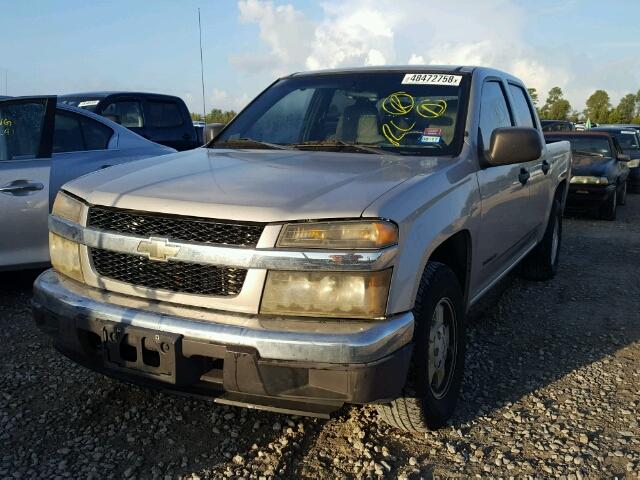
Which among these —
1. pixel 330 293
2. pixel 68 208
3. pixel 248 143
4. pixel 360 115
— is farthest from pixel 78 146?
pixel 330 293

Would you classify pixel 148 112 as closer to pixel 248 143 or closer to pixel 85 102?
pixel 85 102

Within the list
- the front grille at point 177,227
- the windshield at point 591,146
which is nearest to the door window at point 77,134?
the front grille at point 177,227

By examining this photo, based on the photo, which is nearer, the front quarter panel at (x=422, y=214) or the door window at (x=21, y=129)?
the front quarter panel at (x=422, y=214)

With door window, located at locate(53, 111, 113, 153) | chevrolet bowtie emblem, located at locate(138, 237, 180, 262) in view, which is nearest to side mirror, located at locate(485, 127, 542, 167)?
chevrolet bowtie emblem, located at locate(138, 237, 180, 262)

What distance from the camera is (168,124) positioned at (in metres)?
9.38

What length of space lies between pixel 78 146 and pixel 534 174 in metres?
3.71

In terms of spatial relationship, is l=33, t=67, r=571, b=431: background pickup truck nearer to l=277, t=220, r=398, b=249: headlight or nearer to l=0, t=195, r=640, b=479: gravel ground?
l=277, t=220, r=398, b=249: headlight

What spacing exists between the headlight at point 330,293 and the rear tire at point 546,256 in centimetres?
356

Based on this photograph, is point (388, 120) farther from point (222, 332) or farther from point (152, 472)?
point (152, 472)

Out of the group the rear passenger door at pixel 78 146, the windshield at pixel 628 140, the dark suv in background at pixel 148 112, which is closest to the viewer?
the rear passenger door at pixel 78 146

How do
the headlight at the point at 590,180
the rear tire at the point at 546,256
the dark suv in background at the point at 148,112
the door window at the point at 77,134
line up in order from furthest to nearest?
the headlight at the point at 590,180
the dark suv in background at the point at 148,112
the rear tire at the point at 546,256
the door window at the point at 77,134

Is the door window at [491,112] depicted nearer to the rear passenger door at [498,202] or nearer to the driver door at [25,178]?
the rear passenger door at [498,202]

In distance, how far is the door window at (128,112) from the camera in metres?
8.69

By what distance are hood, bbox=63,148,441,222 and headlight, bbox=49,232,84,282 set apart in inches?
9.2
